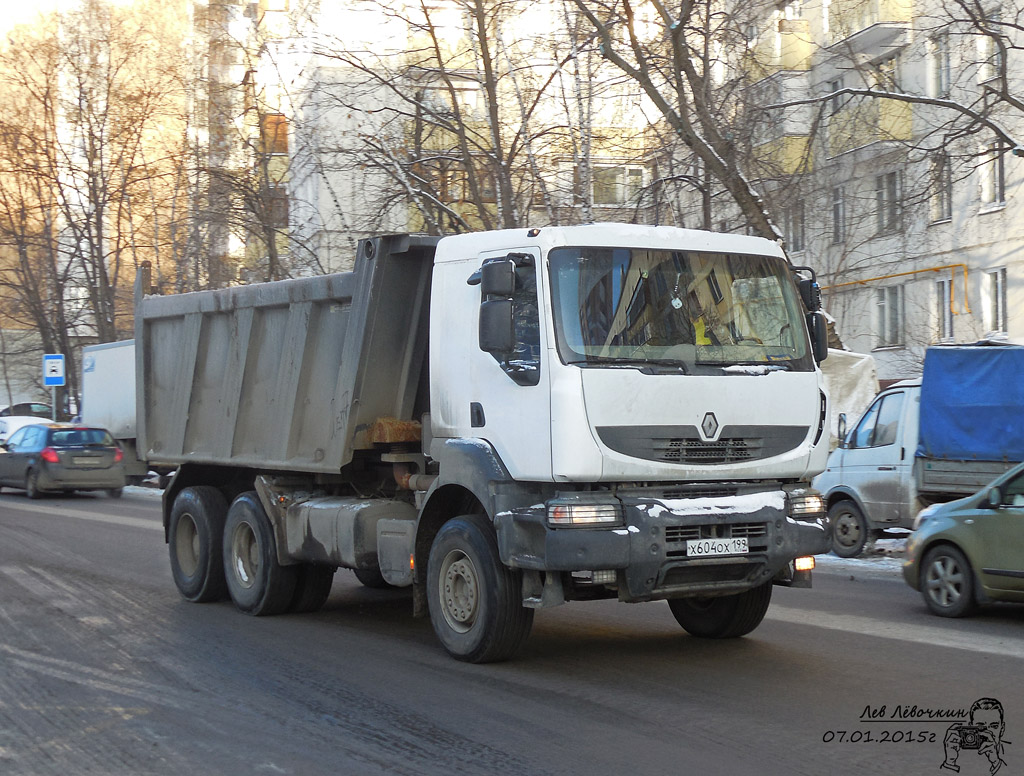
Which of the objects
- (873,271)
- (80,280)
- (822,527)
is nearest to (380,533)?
(822,527)

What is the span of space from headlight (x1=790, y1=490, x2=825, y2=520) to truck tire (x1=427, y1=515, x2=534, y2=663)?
5.71 ft

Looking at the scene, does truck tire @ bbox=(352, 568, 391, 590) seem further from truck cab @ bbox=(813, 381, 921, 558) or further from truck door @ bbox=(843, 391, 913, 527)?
truck door @ bbox=(843, 391, 913, 527)

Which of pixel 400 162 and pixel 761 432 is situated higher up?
pixel 400 162

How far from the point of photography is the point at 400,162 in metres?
21.9

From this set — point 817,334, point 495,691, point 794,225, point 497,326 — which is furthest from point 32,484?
point 817,334

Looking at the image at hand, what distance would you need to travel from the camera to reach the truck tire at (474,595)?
7562 mm

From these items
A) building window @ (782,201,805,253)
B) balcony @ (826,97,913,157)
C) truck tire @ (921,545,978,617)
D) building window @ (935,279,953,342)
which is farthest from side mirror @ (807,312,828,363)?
building window @ (935,279,953,342)

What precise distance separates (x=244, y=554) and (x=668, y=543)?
4.62 m

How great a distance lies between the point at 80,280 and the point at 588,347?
39.8 m

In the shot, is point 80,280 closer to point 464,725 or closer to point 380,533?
point 380,533

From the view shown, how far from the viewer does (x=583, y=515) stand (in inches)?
281

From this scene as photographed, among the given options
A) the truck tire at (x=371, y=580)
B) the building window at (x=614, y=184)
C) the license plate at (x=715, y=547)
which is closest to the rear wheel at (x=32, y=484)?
the building window at (x=614, y=184)

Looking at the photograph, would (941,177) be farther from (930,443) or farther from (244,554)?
(244,554)

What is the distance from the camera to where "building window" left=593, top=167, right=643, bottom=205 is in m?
23.7
